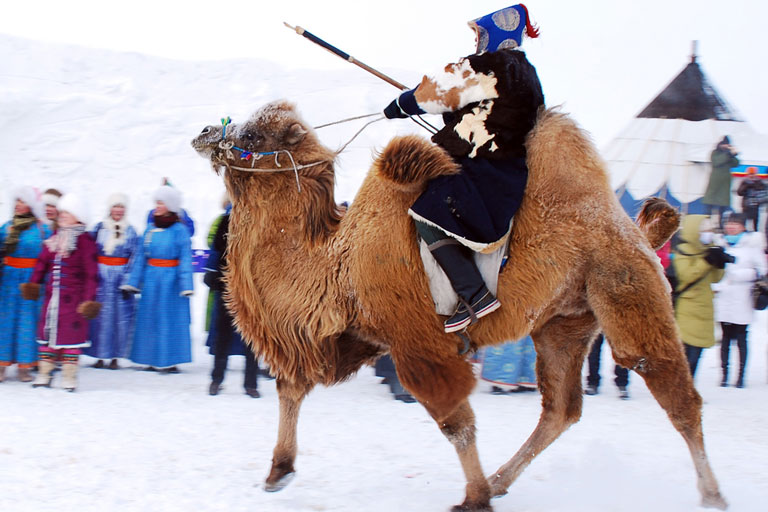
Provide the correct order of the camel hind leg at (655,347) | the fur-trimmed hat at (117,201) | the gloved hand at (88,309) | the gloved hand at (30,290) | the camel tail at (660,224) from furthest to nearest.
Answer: the fur-trimmed hat at (117,201)
the gloved hand at (30,290)
the gloved hand at (88,309)
the camel tail at (660,224)
the camel hind leg at (655,347)

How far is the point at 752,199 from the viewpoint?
13203mm

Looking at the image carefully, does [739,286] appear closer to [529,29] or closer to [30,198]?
[529,29]

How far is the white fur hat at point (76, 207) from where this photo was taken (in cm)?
707

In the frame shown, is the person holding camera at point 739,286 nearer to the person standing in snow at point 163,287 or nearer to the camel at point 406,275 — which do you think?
the camel at point 406,275

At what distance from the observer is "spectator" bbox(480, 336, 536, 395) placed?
7711 millimetres

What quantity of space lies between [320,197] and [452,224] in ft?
2.68

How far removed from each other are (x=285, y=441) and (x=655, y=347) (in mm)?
2091

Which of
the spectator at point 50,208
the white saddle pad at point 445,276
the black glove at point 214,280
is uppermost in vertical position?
the spectator at point 50,208

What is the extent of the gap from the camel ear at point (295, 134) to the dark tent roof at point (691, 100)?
38.3 feet

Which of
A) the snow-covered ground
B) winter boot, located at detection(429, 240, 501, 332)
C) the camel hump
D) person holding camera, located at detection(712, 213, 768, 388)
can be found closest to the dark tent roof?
the snow-covered ground

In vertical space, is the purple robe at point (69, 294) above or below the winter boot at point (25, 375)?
above

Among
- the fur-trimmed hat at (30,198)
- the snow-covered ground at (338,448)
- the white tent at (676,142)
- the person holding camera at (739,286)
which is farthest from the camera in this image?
the white tent at (676,142)

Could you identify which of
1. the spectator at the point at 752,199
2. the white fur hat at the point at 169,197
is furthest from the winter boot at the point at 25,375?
the spectator at the point at 752,199

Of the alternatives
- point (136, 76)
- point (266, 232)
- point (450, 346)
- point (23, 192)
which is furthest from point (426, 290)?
point (136, 76)
